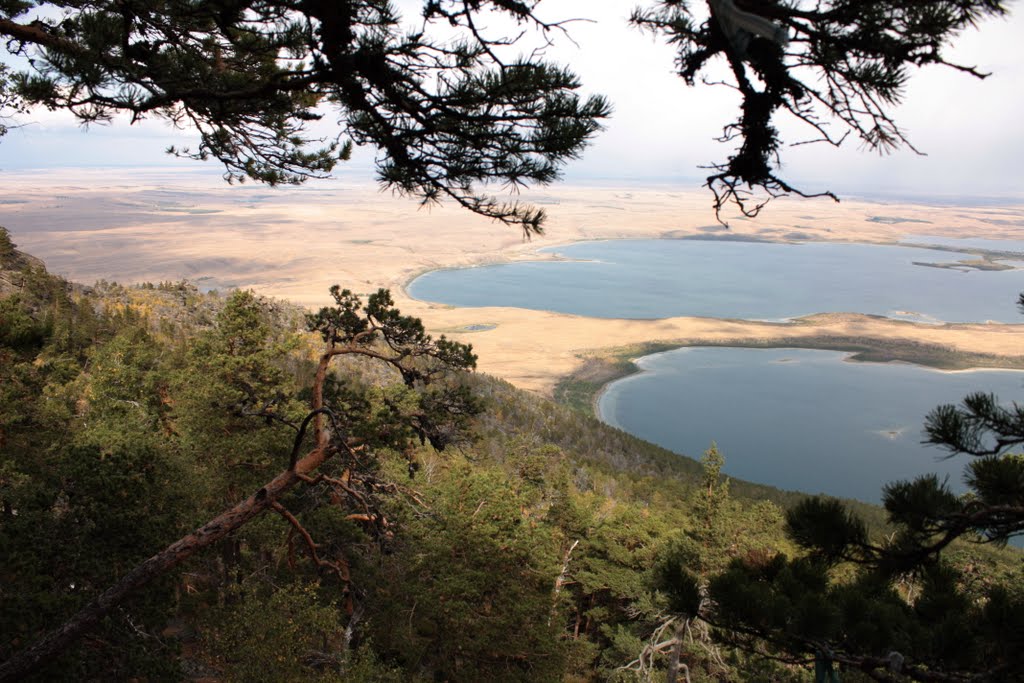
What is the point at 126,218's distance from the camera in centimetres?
16538

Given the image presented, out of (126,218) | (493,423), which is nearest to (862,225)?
(493,423)

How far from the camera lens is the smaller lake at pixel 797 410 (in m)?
48.1

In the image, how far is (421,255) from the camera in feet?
433

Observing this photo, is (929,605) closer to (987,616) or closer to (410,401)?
(987,616)

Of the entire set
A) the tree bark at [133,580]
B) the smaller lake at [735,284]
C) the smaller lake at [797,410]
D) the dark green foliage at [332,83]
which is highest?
the dark green foliage at [332,83]

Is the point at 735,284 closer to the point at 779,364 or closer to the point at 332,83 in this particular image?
the point at 779,364

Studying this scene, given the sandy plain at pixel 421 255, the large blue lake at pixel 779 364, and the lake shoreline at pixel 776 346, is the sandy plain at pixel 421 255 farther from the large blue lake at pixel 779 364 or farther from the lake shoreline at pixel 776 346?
the large blue lake at pixel 779 364

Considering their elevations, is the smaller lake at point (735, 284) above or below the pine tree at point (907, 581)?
below

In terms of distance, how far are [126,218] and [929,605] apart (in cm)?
19563

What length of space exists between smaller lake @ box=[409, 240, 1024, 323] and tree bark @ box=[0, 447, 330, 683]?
89.0 meters

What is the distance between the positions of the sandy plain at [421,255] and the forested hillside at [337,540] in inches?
238

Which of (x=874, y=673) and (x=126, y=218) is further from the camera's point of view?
(x=126, y=218)

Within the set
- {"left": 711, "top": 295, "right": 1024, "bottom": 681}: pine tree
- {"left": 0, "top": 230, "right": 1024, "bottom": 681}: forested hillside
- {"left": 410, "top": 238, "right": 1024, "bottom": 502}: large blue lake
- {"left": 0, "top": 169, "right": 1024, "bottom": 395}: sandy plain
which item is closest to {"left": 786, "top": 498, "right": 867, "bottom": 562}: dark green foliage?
{"left": 711, "top": 295, "right": 1024, "bottom": 681}: pine tree

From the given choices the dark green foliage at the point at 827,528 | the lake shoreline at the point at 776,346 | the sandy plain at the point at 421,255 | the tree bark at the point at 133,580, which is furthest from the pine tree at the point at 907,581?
the lake shoreline at the point at 776,346
